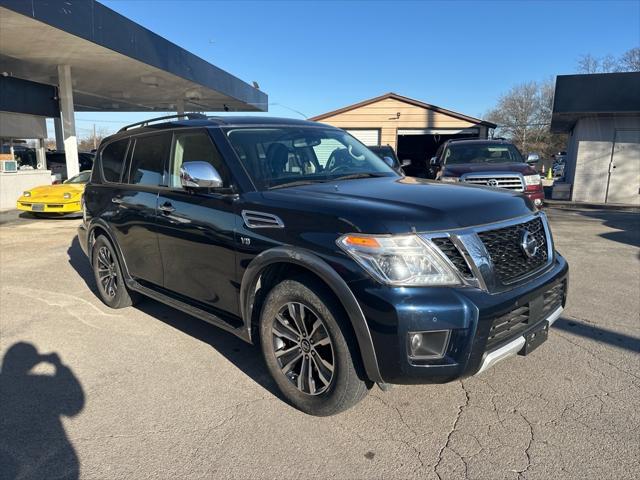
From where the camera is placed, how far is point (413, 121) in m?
22.9

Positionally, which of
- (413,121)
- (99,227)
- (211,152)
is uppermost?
(413,121)

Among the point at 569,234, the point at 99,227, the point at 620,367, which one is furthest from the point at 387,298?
the point at 569,234

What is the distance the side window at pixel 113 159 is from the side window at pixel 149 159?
285mm

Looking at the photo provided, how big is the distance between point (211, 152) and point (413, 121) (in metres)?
20.6

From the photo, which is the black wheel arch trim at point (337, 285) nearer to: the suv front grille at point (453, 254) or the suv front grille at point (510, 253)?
the suv front grille at point (453, 254)

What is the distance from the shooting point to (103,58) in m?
15.1

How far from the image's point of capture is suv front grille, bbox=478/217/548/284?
2.82 meters

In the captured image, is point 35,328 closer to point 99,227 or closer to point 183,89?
point 99,227

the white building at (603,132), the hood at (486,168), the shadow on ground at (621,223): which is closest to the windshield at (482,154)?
the hood at (486,168)

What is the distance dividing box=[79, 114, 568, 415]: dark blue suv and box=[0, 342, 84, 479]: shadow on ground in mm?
1040

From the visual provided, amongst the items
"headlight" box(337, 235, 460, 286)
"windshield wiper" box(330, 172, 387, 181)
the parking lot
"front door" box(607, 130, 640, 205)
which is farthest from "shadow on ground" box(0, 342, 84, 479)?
"front door" box(607, 130, 640, 205)

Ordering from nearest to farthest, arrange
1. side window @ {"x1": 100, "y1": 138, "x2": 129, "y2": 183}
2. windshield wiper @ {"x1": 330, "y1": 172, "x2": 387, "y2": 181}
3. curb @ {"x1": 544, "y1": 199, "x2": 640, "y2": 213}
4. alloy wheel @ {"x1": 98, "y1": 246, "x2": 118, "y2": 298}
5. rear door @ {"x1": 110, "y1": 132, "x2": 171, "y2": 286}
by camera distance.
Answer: windshield wiper @ {"x1": 330, "y1": 172, "x2": 387, "y2": 181}
rear door @ {"x1": 110, "y1": 132, "x2": 171, "y2": 286}
side window @ {"x1": 100, "y1": 138, "x2": 129, "y2": 183}
alloy wheel @ {"x1": 98, "y1": 246, "x2": 118, "y2": 298}
curb @ {"x1": 544, "y1": 199, "x2": 640, "y2": 213}

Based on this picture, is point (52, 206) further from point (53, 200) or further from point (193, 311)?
point (193, 311)

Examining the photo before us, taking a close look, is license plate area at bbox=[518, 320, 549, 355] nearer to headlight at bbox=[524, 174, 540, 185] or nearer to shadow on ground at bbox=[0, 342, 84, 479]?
shadow on ground at bbox=[0, 342, 84, 479]
